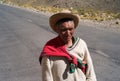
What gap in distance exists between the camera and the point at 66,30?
3.87 m

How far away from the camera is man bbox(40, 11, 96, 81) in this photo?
12.5 feet

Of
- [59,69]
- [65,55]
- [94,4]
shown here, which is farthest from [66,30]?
[94,4]

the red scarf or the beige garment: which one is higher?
the red scarf

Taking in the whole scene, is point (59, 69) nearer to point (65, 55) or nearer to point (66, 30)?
point (65, 55)

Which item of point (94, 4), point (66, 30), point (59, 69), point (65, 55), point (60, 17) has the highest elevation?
point (60, 17)

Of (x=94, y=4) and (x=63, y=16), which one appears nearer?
(x=63, y=16)

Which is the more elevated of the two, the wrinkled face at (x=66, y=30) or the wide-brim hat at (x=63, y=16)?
the wide-brim hat at (x=63, y=16)

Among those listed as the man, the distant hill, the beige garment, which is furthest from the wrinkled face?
the distant hill

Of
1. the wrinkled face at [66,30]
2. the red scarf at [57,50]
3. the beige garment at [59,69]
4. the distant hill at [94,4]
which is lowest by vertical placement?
the distant hill at [94,4]

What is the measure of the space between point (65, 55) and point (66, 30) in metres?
0.25

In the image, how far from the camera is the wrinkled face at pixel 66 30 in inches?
152

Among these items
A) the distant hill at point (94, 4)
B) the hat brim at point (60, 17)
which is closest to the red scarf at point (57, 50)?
the hat brim at point (60, 17)

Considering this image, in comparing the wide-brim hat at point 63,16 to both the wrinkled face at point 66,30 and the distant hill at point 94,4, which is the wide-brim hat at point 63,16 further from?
the distant hill at point 94,4

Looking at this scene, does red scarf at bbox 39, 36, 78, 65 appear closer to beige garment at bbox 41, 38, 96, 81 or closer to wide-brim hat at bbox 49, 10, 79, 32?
beige garment at bbox 41, 38, 96, 81
